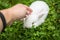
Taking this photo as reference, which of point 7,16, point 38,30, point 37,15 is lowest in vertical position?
point 38,30

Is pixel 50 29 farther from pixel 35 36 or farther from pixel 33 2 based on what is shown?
pixel 33 2

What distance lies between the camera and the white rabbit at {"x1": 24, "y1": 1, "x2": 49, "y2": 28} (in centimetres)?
308

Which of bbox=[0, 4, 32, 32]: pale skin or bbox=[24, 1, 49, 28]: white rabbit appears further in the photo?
bbox=[24, 1, 49, 28]: white rabbit

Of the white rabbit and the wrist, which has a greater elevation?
the wrist

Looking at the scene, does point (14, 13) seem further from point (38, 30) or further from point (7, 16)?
point (38, 30)

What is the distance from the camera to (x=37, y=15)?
3.17 meters

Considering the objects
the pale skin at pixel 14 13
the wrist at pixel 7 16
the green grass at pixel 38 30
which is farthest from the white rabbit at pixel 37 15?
the wrist at pixel 7 16

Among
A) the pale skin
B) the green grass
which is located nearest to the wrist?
the pale skin

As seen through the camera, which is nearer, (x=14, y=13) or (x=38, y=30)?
(x=14, y=13)

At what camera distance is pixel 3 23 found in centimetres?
262

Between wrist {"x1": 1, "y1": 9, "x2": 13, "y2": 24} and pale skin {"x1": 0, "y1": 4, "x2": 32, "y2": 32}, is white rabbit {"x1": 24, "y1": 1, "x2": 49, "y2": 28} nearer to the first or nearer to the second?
pale skin {"x1": 0, "y1": 4, "x2": 32, "y2": 32}

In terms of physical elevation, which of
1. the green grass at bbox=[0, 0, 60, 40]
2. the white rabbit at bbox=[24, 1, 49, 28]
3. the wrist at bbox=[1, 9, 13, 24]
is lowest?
the green grass at bbox=[0, 0, 60, 40]

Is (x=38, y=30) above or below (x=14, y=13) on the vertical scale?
below

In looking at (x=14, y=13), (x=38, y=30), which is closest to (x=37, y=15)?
(x=38, y=30)
